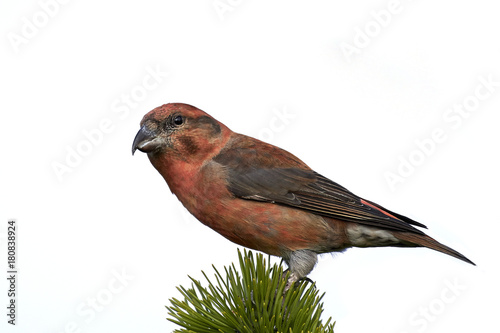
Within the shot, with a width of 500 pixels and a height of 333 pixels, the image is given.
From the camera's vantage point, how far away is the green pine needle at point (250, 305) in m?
4.34

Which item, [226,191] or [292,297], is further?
[226,191]

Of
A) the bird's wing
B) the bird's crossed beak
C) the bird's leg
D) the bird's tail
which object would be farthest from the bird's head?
the bird's tail

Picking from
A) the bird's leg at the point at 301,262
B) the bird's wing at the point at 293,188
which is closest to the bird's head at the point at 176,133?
the bird's wing at the point at 293,188

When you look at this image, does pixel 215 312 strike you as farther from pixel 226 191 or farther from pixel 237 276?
pixel 226 191

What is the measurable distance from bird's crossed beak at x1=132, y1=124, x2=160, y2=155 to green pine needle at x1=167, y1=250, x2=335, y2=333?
1.46 metres

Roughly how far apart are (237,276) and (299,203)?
4.38 feet

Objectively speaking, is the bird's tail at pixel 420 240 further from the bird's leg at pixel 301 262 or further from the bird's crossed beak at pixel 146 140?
the bird's crossed beak at pixel 146 140

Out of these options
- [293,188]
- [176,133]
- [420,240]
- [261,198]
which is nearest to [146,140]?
[176,133]

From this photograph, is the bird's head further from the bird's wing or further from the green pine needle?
the green pine needle

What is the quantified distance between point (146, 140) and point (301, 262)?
171 centimetres

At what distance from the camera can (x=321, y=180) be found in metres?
5.90

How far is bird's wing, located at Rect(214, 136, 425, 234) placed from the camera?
561 centimetres

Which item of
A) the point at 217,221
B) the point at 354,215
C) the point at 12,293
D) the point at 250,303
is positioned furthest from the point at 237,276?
the point at 12,293

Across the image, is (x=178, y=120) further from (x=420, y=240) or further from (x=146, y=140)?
(x=420, y=240)
